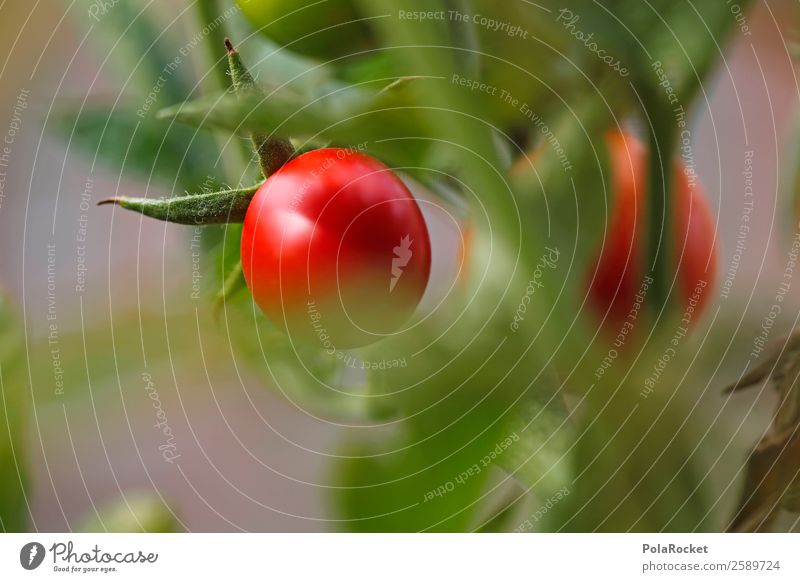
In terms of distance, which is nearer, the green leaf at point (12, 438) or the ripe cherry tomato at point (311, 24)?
the ripe cherry tomato at point (311, 24)

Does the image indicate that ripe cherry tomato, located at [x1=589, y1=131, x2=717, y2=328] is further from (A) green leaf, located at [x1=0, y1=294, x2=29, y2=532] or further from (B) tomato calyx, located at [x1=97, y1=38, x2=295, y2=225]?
(A) green leaf, located at [x1=0, y1=294, x2=29, y2=532]

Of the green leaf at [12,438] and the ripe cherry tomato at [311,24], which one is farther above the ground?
the ripe cherry tomato at [311,24]

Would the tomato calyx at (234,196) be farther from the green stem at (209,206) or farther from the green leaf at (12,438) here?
the green leaf at (12,438)

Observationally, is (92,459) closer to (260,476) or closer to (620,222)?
(260,476)

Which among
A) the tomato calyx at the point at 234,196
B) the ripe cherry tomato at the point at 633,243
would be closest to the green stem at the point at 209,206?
the tomato calyx at the point at 234,196

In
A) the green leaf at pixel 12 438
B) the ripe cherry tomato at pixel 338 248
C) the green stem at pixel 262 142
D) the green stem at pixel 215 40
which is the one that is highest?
the green stem at pixel 215 40

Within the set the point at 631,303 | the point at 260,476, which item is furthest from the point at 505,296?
the point at 260,476
